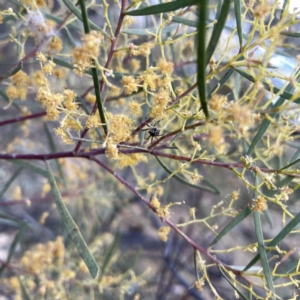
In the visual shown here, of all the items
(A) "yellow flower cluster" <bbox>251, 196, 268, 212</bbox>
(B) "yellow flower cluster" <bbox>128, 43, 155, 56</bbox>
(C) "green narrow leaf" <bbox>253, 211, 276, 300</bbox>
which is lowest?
(C) "green narrow leaf" <bbox>253, 211, 276, 300</bbox>

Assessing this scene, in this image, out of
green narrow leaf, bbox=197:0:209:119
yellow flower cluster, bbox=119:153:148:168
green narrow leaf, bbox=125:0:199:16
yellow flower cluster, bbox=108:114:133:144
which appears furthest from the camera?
yellow flower cluster, bbox=119:153:148:168

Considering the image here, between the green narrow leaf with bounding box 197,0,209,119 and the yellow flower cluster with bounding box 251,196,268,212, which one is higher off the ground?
the green narrow leaf with bounding box 197,0,209,119

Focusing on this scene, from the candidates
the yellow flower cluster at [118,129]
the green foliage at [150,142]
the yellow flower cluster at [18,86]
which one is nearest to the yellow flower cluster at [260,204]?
the green foliage at [150,142]

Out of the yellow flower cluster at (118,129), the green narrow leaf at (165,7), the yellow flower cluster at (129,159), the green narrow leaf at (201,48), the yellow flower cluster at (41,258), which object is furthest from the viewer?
the yellow flower cluster at (41,258)

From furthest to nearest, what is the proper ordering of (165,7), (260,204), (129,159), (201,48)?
(129,159) < (260,204) < (165,7) < (201,48)

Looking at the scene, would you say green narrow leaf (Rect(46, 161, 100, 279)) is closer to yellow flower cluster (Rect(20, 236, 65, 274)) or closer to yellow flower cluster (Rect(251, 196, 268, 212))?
yellow flower cluster (Rect(251, 196, 268, 212))

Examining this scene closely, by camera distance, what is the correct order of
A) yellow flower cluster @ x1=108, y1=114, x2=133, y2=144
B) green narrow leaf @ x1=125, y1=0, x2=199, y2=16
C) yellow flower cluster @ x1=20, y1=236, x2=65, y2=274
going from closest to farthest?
green narrow leaf @ x1=125, y1=0, x2=199, y2=16 < yellow flower cluster @ x1=108, y1=114, x2=133, y2=144 < yellow flower cluster @ x1=20, y1=236, x2=65, y2=274

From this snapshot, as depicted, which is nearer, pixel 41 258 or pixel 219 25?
pixel 219 25

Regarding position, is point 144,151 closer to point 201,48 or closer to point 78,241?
point 78,241

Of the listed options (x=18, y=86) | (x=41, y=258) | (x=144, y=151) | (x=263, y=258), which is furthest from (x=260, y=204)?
(x=41, y=258)

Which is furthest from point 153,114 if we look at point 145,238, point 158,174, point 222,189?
point 145,238

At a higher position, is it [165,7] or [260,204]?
[165,7]

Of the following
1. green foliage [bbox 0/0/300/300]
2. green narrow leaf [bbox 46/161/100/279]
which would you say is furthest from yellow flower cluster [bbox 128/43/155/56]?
green narrow leaf [bbox 46/161/100/279]

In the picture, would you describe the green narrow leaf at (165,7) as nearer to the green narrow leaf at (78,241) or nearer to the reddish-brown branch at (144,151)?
the reddish-brown branch at (144,151)
